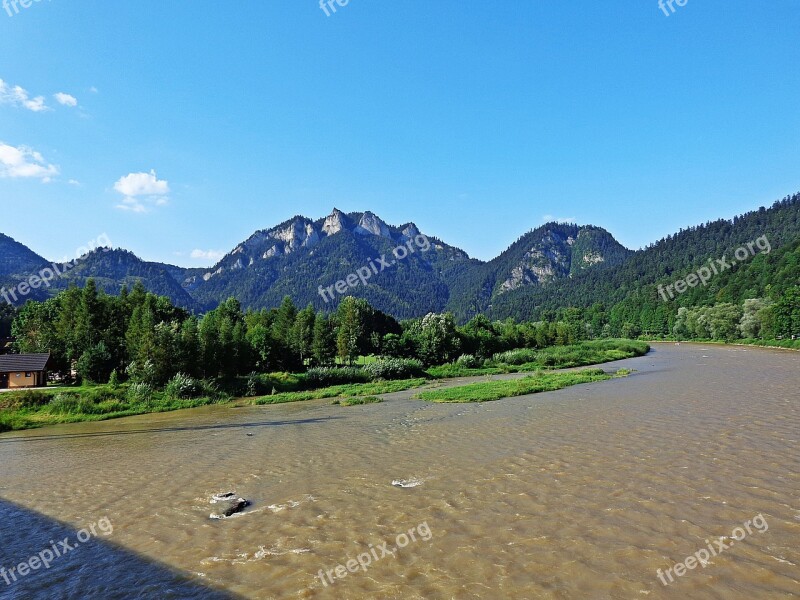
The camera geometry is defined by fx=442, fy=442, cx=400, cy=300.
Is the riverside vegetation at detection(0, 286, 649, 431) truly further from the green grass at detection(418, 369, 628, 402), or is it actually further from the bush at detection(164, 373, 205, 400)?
the green grass at detection(418, 369, 628, 402)

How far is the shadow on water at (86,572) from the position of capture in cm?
794

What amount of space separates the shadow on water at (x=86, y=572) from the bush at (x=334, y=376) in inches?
1795

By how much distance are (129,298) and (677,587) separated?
258ft

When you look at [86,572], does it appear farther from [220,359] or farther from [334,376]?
[334,376]

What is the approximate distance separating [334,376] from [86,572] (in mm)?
50770

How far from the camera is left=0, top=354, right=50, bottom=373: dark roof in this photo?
177 feet

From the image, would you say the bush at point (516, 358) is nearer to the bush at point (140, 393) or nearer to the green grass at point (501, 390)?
the green grass at point (501, 390)

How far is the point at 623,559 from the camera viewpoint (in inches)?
309

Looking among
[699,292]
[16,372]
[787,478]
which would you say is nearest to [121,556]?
[787,478]

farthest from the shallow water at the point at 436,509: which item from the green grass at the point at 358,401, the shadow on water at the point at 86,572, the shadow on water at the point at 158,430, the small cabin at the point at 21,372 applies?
the small cabin at the point at 21,372

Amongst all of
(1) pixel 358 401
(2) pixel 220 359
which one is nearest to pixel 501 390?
(1) pixel 358 401

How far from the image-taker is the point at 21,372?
54.0 meters

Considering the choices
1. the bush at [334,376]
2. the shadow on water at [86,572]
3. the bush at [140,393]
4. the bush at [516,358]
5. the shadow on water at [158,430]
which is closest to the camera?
the shadow on water at [86,572]

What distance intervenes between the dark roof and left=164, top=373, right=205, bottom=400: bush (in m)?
21.6
